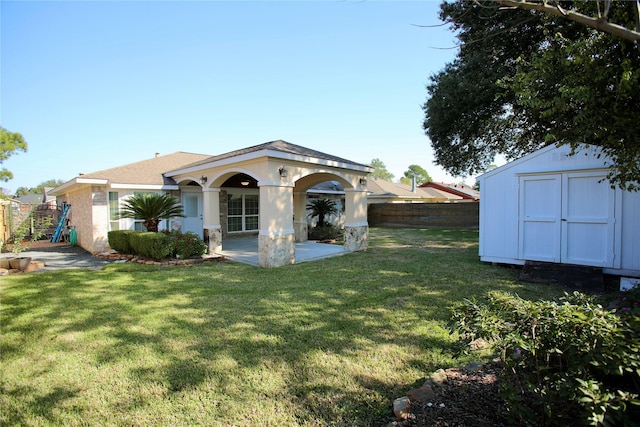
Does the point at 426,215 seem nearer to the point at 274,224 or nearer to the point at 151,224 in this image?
the point at 274,224

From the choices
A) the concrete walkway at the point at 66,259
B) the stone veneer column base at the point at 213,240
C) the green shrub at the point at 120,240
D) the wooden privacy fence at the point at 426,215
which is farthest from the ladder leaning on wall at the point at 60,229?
the wooden privacy fence at the point at 426,215

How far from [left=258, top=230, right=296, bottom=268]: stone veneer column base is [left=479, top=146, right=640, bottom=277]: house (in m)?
5.45

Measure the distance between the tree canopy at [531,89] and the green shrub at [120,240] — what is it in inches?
430

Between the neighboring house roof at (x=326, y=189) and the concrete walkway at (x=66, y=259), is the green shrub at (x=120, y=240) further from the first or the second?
the neighboring house roof at (x=326, y=189)

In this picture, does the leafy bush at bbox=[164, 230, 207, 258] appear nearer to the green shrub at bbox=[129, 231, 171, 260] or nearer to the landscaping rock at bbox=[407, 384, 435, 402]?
the green shrub at bbox=[129, 231, 171, 260]

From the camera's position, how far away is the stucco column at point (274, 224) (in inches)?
339

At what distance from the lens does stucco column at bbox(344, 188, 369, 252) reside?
11.3 m

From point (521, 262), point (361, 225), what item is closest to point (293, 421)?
point (521, 262)

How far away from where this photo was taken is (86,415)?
2664 mm

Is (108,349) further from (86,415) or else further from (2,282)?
(2,282)

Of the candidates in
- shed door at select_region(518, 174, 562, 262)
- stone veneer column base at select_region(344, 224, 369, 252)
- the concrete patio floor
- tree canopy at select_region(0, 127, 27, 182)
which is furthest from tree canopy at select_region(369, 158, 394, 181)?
shed door at select_region(518, 174, 562, 262)

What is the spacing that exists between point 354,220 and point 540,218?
550 cm

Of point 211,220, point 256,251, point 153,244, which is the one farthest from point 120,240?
point 256,251

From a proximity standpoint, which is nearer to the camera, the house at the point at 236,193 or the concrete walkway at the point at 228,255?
the house at the point at 236,193
